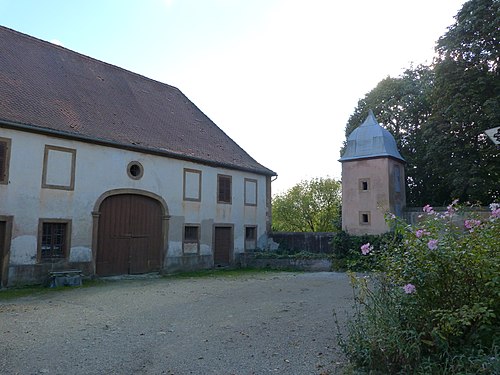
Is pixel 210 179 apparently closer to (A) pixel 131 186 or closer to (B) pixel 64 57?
(A) pixel 131 186

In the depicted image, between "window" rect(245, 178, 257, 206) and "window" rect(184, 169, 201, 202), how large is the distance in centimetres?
310

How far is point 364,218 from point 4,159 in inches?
619

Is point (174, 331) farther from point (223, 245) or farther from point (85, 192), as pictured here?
point (223, 245)

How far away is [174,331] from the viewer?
6797 mm

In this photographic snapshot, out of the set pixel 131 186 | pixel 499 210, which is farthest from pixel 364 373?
pixel 131 186

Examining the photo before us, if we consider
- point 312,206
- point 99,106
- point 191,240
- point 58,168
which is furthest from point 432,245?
point 312,206

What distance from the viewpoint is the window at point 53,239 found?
13492 millimetres

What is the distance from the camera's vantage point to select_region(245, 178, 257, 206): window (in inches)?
826

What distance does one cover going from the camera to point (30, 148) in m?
13.4

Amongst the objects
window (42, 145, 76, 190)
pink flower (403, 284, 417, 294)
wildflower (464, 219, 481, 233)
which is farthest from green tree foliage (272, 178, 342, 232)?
pink flower (403, 284, 417, 294)

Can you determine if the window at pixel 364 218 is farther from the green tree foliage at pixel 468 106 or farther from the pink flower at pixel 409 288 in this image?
the pink flower at pixel 409 288

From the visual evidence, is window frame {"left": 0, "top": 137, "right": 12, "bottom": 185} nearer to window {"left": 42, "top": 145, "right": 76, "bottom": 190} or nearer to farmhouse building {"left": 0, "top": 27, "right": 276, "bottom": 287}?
farmhouse building {"left": 0, "top": 27, "right": 276, "bottom": 287}

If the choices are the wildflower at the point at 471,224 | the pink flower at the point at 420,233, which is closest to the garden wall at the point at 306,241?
the wildflower at the point at 471,224

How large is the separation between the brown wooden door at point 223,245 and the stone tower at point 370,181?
5949mm
